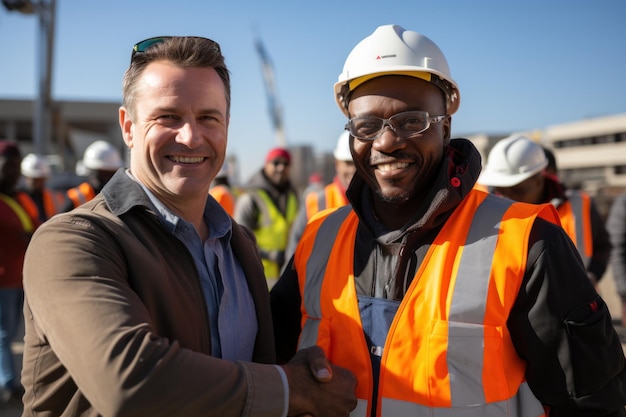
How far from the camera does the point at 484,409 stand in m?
1.94

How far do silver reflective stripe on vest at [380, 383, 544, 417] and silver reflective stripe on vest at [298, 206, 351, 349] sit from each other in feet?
1.35

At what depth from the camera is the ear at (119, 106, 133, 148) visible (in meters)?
2.18

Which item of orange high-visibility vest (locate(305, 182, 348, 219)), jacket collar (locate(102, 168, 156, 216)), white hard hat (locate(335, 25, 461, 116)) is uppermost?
white hard hat (locate(335, 25, 461, 116))

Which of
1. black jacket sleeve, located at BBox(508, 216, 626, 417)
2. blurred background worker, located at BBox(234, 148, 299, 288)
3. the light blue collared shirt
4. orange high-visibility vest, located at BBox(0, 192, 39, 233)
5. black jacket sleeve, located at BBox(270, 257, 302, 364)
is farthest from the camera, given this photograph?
blurred background worker, located at BBox(234, 148, 299, 288)

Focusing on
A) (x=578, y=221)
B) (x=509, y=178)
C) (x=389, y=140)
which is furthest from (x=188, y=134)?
(x=578, y=221)

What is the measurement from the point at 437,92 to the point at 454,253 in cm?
66

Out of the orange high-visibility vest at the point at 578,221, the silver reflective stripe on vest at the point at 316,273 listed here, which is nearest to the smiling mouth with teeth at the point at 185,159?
the silver reflective stripe on vest at the point at 316,273

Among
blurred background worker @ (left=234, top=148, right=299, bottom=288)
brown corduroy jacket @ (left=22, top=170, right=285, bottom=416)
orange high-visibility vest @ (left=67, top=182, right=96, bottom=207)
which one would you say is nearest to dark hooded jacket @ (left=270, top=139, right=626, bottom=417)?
brown corduroy jacket @ (left=22, top=170, right=285, bottom=416)

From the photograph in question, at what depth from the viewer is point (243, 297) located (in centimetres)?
221

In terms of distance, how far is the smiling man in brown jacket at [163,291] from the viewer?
5.06 feet

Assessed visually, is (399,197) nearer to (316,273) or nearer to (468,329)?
(316,273)

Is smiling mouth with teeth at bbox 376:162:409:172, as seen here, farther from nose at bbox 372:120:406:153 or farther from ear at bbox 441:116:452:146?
ear at bbox 441:116:452:146

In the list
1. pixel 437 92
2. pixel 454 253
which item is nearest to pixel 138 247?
pixel 454 253

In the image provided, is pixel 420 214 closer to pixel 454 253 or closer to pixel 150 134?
pixel 454 253
